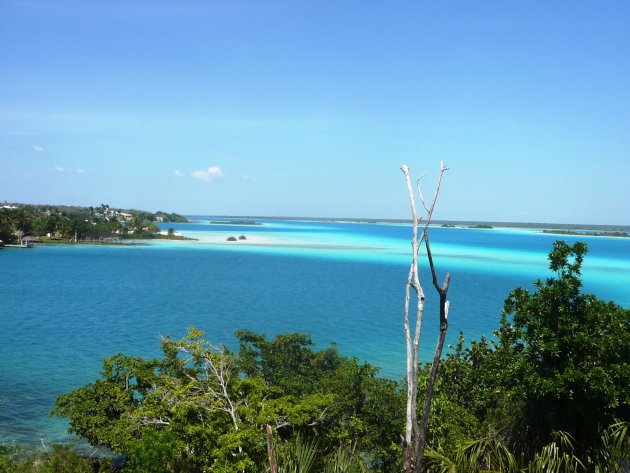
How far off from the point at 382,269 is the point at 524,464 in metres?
53.1

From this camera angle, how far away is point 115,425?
1017 cm

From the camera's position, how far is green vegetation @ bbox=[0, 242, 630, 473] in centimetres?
707

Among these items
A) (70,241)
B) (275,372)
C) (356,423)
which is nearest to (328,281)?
(275,372)

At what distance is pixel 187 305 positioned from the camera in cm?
3512

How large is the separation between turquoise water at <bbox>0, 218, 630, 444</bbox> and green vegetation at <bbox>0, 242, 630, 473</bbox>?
6064mm

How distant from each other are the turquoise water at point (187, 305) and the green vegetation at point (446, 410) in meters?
6.06

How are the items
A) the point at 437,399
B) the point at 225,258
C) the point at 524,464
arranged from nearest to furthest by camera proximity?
1. the point at 524,464
2. the point at 437,399
3. the point at 225,258

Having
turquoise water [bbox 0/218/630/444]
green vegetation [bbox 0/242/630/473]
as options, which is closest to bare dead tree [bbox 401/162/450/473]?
green vegetation [bbox 0/242/630/473]

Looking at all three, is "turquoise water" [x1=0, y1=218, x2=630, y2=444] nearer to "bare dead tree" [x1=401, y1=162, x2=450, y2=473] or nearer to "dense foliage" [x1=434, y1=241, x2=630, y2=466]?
"dense foliage" [x1=434, y1=241, x2=630, y2=466]

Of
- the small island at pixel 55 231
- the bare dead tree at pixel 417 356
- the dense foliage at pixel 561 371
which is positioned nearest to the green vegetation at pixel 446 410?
the dense foliage at pixel 561 371

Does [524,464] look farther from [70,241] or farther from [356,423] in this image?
[70,241]

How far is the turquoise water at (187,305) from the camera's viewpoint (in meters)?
20.1

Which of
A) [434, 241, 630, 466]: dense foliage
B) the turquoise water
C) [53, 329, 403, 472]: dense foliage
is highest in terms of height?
[434, 241, 630, 466]: dense foliage

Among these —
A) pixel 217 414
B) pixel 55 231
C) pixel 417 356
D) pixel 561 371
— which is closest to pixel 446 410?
pixel 561 371
